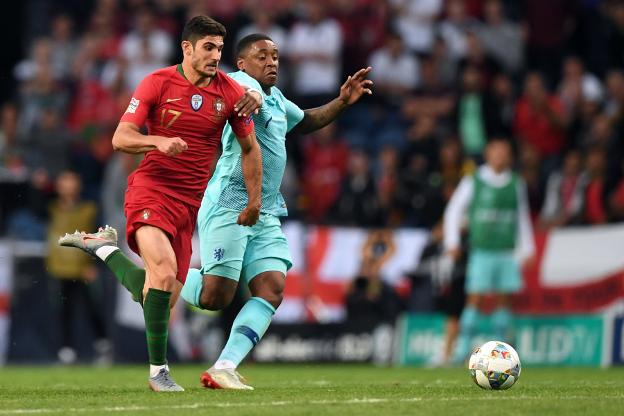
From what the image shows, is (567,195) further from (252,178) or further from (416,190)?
(252,178)

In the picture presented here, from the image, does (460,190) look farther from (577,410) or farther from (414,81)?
(577,410)

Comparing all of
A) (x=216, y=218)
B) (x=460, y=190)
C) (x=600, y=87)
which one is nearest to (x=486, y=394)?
(x=216, y=218)

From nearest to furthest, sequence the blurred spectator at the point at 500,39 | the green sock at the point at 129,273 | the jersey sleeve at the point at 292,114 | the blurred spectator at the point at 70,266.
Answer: the green sock at the point at 129,273
the jersey sleeve at the point at 292,114
the blurred spectator at the point at 70,266
the blurred spectator at the point at 500,39

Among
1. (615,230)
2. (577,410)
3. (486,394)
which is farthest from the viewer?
(615,230)

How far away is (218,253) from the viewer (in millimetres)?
9383

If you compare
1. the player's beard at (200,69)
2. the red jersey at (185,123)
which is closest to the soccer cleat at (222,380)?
the red jersey at (185,123)

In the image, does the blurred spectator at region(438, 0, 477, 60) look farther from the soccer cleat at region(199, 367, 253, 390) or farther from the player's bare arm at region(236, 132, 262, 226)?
the soccer cleat at region(199, 367, 253, 390)

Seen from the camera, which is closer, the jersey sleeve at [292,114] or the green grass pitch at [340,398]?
the green grass pitch at [340,398]

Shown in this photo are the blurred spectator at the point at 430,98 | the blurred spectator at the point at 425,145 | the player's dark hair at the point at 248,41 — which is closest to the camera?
the player's dark hair at the point at 248,41

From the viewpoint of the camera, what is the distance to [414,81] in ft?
63.5

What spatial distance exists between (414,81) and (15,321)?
6849 millimetres

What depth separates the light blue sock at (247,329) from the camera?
910 cm

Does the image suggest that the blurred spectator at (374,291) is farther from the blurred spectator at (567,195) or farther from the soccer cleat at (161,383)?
the soccer cleat at (161,383)

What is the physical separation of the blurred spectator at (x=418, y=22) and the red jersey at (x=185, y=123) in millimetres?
10944
